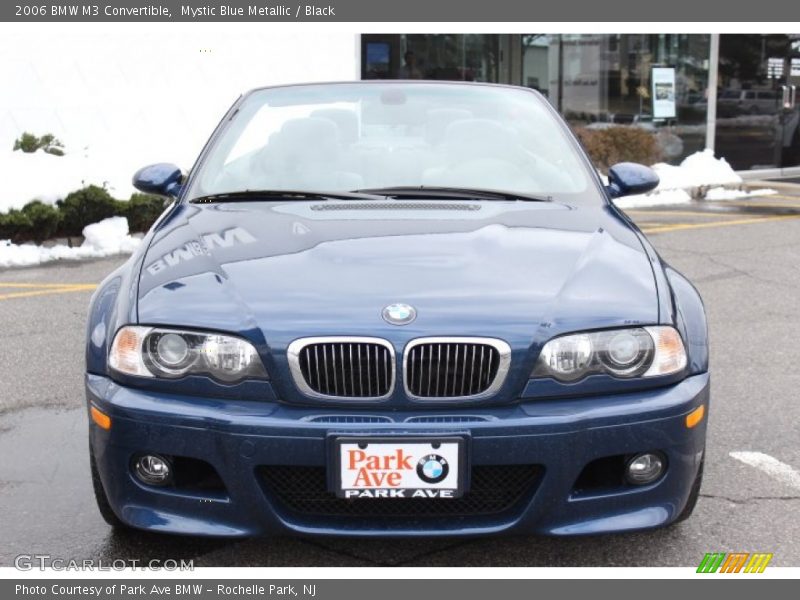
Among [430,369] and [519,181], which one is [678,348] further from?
[519,181]

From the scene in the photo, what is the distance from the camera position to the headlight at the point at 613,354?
9.28 feet

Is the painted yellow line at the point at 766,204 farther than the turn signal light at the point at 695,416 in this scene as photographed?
Yes

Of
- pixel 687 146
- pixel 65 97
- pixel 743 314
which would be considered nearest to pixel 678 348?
pixel 743 314

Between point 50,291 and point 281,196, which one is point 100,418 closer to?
point 281,196

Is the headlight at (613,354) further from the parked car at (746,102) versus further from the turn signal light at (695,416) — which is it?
the parked car at (746,102)

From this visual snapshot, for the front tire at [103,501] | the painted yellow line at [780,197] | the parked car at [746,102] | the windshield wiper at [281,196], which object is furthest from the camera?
the parked car at [746,102]

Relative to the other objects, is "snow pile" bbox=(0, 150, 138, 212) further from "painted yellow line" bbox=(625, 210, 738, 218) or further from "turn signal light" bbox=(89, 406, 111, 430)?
"turn signal light" bbox=(89, 406, 111, 430)

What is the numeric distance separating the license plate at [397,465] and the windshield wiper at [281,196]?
51.3 inches

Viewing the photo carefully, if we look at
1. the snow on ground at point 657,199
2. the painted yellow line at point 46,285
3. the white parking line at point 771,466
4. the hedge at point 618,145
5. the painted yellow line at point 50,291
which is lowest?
the snow on ground at point 657,199

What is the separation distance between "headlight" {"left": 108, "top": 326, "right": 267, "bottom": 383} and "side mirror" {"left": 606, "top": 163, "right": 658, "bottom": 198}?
81.6 inches

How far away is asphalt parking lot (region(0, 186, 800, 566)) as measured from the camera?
3.18 meters

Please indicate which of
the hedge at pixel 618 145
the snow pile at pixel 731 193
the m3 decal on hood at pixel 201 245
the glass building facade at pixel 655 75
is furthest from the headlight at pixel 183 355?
the glass building facade at pixel 655 75

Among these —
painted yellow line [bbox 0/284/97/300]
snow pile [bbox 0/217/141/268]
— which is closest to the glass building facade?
snow pile [bbox 0/217/141/268]

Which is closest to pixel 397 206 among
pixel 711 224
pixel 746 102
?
pixel 711 224
